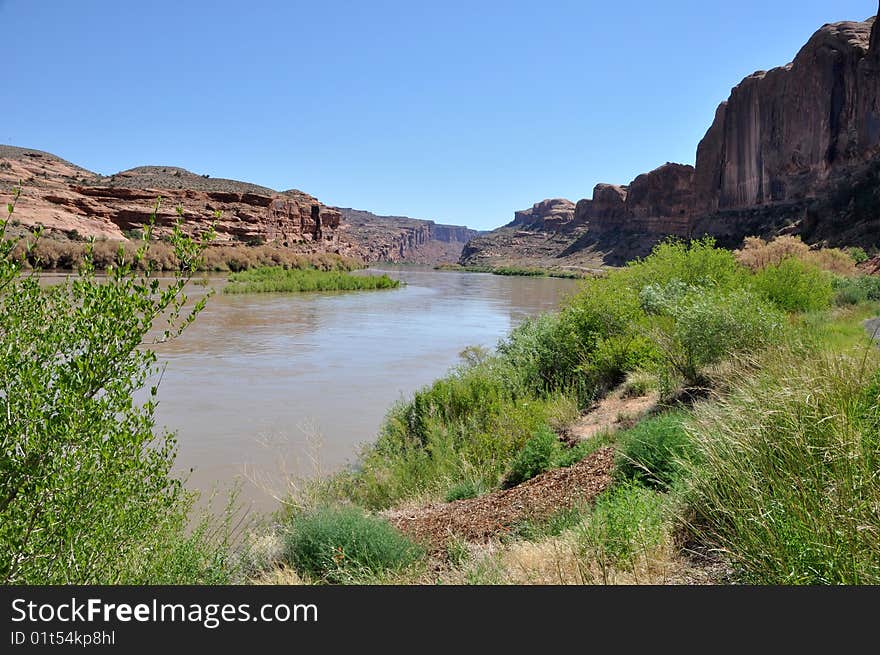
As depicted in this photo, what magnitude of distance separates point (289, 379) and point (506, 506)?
10277mm

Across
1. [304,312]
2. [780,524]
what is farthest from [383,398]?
[304,312]

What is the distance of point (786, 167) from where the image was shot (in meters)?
70.9

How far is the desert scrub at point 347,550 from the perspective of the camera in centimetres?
422

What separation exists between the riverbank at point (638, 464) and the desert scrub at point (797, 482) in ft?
0.04

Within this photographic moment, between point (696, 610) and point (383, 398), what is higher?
point (696, 610)

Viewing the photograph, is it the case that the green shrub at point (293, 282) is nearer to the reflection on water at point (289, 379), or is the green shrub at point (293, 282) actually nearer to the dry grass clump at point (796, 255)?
the reflection on water at point (289, 379)

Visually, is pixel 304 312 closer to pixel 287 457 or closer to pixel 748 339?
pixel 287 457

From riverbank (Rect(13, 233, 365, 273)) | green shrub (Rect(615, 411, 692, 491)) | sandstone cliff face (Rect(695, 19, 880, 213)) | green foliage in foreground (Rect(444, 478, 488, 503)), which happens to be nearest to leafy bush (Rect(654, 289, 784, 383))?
green shrub (Rect(615, 411, 692, 491))

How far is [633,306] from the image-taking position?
12.4 metres

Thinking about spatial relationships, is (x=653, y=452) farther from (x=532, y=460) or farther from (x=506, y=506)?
(x=532, y=460)

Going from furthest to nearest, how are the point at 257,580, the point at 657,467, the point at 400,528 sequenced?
the point at 400,528
the point at 657,467
the point at 257,580

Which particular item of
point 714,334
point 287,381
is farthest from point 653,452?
point 287,381

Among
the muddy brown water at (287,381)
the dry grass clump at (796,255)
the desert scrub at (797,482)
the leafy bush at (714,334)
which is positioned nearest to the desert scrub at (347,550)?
the muddy brown water at (287,381)

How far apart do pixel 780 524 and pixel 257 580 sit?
3.52 meters
